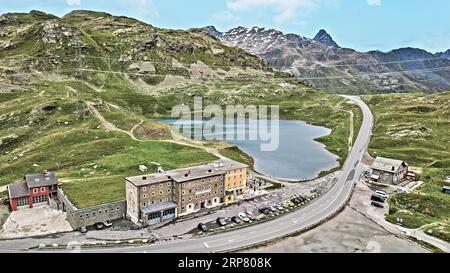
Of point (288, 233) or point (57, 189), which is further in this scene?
point (57, 189)

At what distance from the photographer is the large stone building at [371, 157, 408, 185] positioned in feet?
313

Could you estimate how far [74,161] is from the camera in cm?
10775

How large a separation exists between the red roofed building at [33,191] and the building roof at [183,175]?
21.8m

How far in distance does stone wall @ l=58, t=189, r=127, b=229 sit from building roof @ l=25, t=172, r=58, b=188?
21.8 ft

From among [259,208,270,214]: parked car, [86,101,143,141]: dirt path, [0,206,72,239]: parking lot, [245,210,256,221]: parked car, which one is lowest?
[0,206,72,239]: parking lot

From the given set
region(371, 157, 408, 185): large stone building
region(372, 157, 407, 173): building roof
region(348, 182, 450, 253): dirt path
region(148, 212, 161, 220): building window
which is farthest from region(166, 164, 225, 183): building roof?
region(372, 157, 407, 173): building roof

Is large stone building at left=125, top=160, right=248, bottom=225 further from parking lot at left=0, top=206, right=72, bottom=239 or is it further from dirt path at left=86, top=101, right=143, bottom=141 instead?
dirt path at left=86, top=101, right=143, bottom=141

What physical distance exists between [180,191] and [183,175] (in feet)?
15.7

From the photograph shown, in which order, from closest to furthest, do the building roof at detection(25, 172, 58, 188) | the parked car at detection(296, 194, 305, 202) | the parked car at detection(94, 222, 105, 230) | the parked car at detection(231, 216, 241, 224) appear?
the parked car at detection(94, 222, 105, 230) → the parked car at detection(231, 216, 241, 224) → the building roof at detection(25, 172, 58, 188) → the parked car at detection(296, 194, 305, 202)

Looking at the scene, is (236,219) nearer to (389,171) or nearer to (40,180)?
(40,180)

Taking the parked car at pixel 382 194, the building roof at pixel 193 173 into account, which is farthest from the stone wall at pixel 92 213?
the parked car at pixel 382 194
